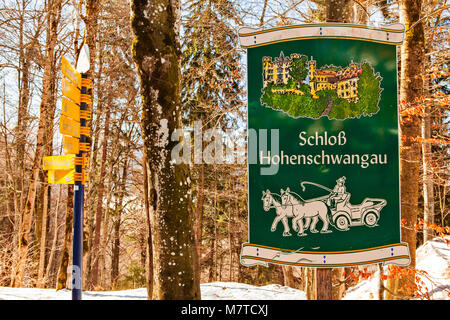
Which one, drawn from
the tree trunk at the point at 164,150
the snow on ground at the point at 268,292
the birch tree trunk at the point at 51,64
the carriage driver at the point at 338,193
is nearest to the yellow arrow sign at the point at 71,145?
the tree trunk at the point at 164,150

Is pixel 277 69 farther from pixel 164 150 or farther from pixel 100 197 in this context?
pixel 100 197

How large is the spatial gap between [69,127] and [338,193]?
333 cm

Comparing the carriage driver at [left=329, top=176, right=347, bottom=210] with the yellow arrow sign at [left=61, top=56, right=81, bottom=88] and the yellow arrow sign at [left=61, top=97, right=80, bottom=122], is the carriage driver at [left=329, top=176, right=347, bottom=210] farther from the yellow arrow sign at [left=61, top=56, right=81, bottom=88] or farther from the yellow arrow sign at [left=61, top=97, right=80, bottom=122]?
the yellow arrow sign at [left=61, top=56, right=81, bottom=88]

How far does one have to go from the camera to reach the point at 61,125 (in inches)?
157

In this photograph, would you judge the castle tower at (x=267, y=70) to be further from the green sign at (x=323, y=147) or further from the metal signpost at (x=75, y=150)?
the metal signpost at (x=75, y=150)

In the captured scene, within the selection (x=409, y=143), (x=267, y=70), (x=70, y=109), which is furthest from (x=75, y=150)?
(x=409, y=143)

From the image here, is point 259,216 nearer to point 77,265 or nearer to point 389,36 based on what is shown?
point 77,265

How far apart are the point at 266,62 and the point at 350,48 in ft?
3.30

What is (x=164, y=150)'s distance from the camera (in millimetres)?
4051

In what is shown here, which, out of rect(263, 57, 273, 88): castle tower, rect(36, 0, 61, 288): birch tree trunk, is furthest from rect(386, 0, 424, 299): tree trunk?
rect(36, 0, 61, 288): birch tree trunk

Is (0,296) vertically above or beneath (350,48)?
beneath

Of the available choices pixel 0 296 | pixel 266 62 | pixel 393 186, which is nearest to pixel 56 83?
pixel 0 296

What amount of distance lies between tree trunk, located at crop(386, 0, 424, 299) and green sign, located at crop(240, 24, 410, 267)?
46.2 inches

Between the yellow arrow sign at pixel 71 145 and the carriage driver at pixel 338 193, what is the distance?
3.19m
